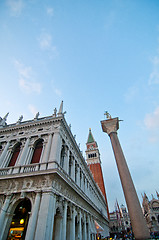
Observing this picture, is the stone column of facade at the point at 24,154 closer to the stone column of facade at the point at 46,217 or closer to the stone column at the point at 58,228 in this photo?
the stone column of facade at the point at 46,217

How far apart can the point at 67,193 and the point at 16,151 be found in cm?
736

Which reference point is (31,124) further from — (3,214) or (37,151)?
(3,214)

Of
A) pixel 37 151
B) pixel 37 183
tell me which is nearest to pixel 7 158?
pixel 37 151

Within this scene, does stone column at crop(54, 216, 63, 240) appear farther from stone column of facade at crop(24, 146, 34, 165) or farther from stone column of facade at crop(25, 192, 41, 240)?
stone column of facade at crop(24, 146, 34, 165)

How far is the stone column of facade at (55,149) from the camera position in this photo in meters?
11.6

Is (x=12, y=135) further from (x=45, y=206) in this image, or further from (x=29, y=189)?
(x=45, y=206)

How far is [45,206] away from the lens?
902 cm

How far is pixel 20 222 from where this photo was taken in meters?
10.9

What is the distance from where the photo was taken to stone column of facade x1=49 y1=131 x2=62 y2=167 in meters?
11.6

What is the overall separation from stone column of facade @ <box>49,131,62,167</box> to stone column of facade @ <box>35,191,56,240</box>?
2.82 m

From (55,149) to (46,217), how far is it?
5215 mm

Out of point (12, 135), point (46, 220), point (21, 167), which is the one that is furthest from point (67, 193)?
point (12, 135)

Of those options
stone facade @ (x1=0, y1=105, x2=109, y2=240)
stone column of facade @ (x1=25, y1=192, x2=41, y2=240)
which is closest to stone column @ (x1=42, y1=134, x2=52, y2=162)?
stone facade @ (x1=0, y1=105, x2=109, y2=240)

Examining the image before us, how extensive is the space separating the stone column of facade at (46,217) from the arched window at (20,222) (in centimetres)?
240
